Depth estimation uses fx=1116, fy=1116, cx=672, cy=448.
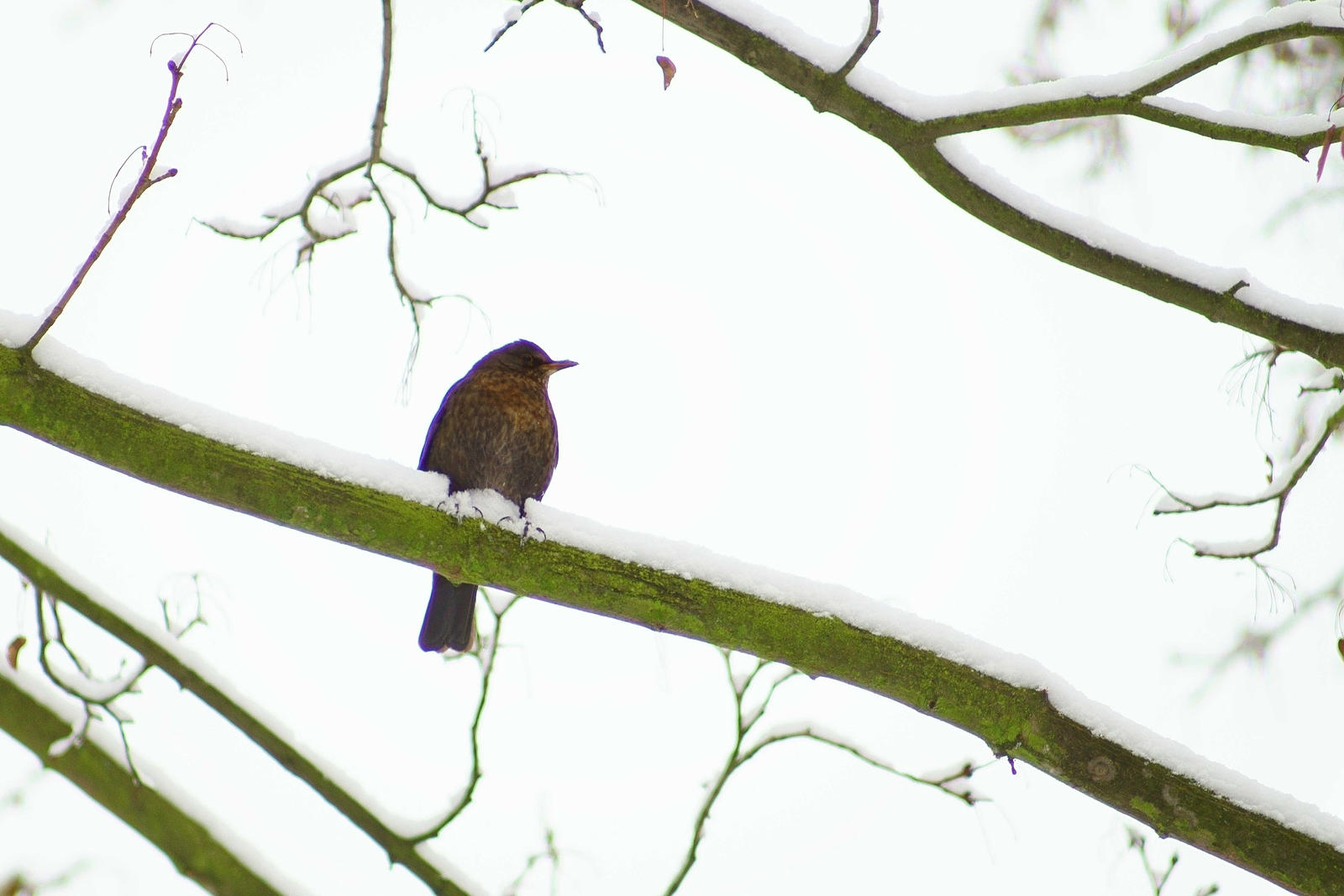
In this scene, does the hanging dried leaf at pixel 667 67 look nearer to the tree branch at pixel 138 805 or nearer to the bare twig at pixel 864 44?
the bare twig at pixel 864 44

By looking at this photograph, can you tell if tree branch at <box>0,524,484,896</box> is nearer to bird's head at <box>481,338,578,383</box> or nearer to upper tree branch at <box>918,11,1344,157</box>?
bird's head at <box>481,338,578,383</box>

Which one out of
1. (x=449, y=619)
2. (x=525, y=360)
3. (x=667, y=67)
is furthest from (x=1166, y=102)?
(x=449, y=619)

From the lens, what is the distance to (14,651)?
3.08m

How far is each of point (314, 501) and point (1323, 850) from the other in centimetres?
218

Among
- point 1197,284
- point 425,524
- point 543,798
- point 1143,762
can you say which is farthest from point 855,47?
point 543,798

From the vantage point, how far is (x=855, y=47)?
2.66 m

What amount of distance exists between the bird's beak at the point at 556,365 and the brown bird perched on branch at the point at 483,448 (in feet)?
0.39

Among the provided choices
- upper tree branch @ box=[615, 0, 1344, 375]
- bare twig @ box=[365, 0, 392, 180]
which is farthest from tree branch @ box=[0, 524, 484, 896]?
upper tree branch @ box=[615, 0, 1344, 375]

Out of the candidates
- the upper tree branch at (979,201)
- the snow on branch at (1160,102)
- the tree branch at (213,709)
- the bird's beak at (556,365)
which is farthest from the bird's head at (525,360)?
the snow on branch at (1160,102)

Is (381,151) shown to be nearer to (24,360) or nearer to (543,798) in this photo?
(24,360)

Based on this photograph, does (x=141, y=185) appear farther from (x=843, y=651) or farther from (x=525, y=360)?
(x=525, y=360)

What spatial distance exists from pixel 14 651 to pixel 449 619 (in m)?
1.29

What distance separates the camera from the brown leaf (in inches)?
120

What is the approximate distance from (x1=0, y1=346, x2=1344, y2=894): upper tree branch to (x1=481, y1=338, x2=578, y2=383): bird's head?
199cm
